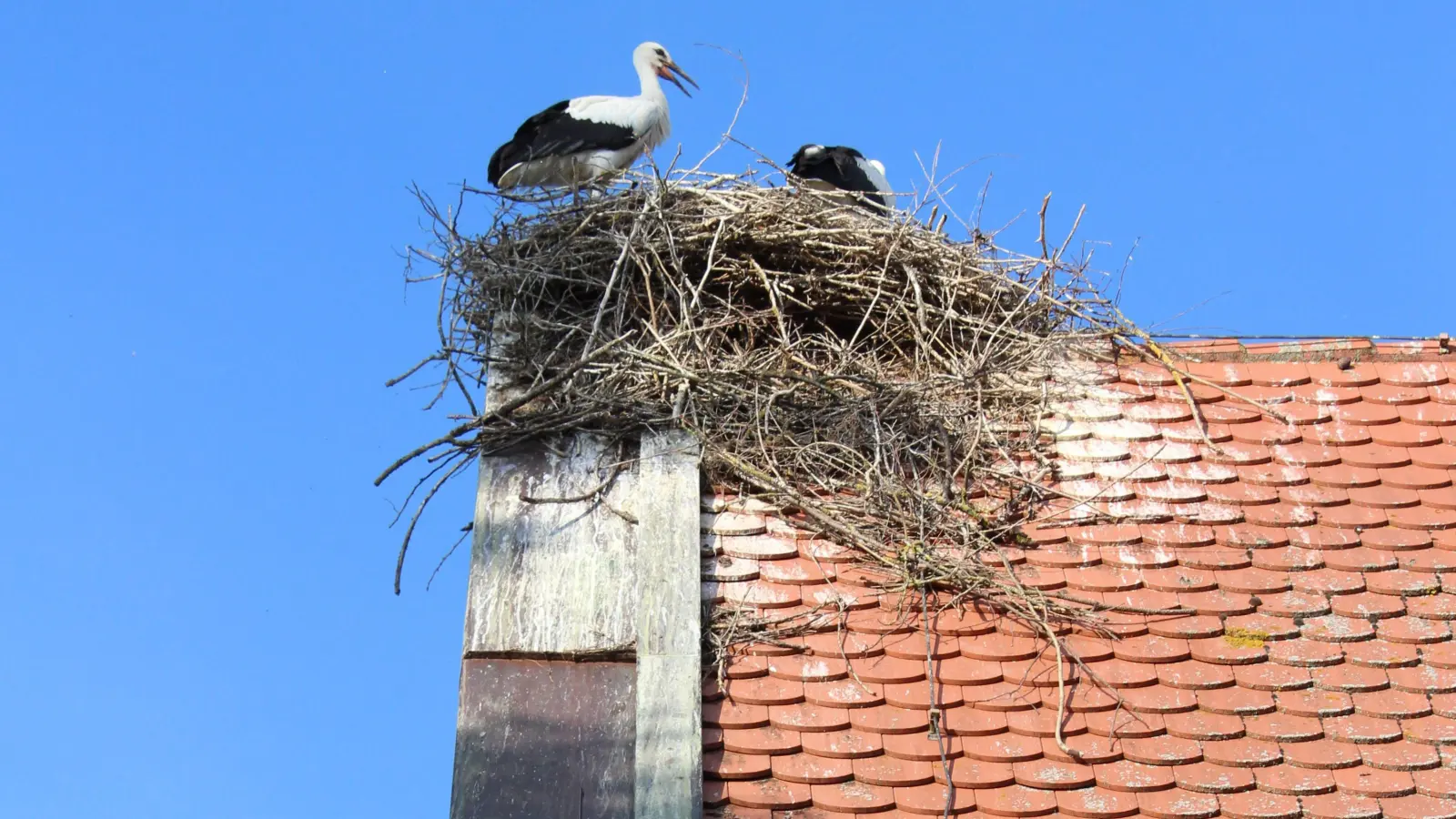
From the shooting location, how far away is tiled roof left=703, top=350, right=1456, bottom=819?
3992 millimetres

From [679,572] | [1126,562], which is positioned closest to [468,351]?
[679,572]

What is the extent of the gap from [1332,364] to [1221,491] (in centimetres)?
83

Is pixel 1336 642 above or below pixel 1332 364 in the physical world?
below

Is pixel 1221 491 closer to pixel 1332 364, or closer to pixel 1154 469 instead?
pixel 1154 469

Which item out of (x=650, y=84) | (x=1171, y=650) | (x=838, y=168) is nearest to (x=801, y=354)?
(x=1171, y=650)

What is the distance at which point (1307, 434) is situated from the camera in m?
5.25

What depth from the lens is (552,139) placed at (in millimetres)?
7730

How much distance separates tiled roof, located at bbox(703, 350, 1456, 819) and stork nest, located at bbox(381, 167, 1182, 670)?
0.50 feet

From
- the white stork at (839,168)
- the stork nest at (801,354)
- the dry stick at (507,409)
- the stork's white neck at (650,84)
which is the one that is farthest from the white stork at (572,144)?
the dry stick at (507,409)

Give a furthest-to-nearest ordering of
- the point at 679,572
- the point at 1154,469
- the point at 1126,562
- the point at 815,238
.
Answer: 1. the point at 815,238
2. the point at 1154,469
3. the point at 1126,562
4. the point at 679,572

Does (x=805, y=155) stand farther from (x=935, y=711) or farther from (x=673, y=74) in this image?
(x=935, y=711)

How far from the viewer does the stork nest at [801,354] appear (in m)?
4.90

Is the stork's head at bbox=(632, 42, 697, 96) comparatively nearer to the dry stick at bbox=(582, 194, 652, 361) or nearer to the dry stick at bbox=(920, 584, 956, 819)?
the dry stick at bbox=(582, 194, 652, 361)

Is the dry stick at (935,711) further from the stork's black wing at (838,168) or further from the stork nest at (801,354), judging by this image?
the stork's black wing at (838,168)
